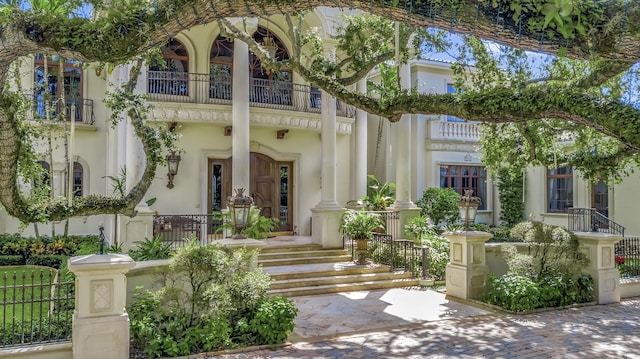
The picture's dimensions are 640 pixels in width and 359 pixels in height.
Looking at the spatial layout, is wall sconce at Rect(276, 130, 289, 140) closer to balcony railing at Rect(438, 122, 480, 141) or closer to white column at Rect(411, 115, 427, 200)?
white column at Rect(411, 115, 427, 200)

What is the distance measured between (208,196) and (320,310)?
747 cm

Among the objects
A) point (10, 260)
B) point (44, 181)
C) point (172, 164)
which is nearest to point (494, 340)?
point (172, 164)

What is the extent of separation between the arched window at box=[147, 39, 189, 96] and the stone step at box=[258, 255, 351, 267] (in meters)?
6.59

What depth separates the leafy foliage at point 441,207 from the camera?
18.1 meters

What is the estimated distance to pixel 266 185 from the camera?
52.7 ft

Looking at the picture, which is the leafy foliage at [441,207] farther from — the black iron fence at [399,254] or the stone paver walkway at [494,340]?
the stone paver walkway at [494,340]

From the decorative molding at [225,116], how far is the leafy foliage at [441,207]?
574 cm

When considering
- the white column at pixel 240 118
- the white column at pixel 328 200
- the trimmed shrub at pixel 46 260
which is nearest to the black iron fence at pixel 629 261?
the white column at pixel 328 200

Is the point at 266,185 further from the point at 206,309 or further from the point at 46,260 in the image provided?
the point at 206,309

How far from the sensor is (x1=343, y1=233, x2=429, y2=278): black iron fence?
11508mm

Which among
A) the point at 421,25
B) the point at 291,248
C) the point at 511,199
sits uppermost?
the point at 421,25

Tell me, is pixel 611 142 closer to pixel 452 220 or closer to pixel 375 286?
pixel 375 286

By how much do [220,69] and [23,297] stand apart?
36.6ft

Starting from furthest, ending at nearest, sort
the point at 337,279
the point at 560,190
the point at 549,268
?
the point at 560,190 → the point at 337,279 → the point at 549,268
